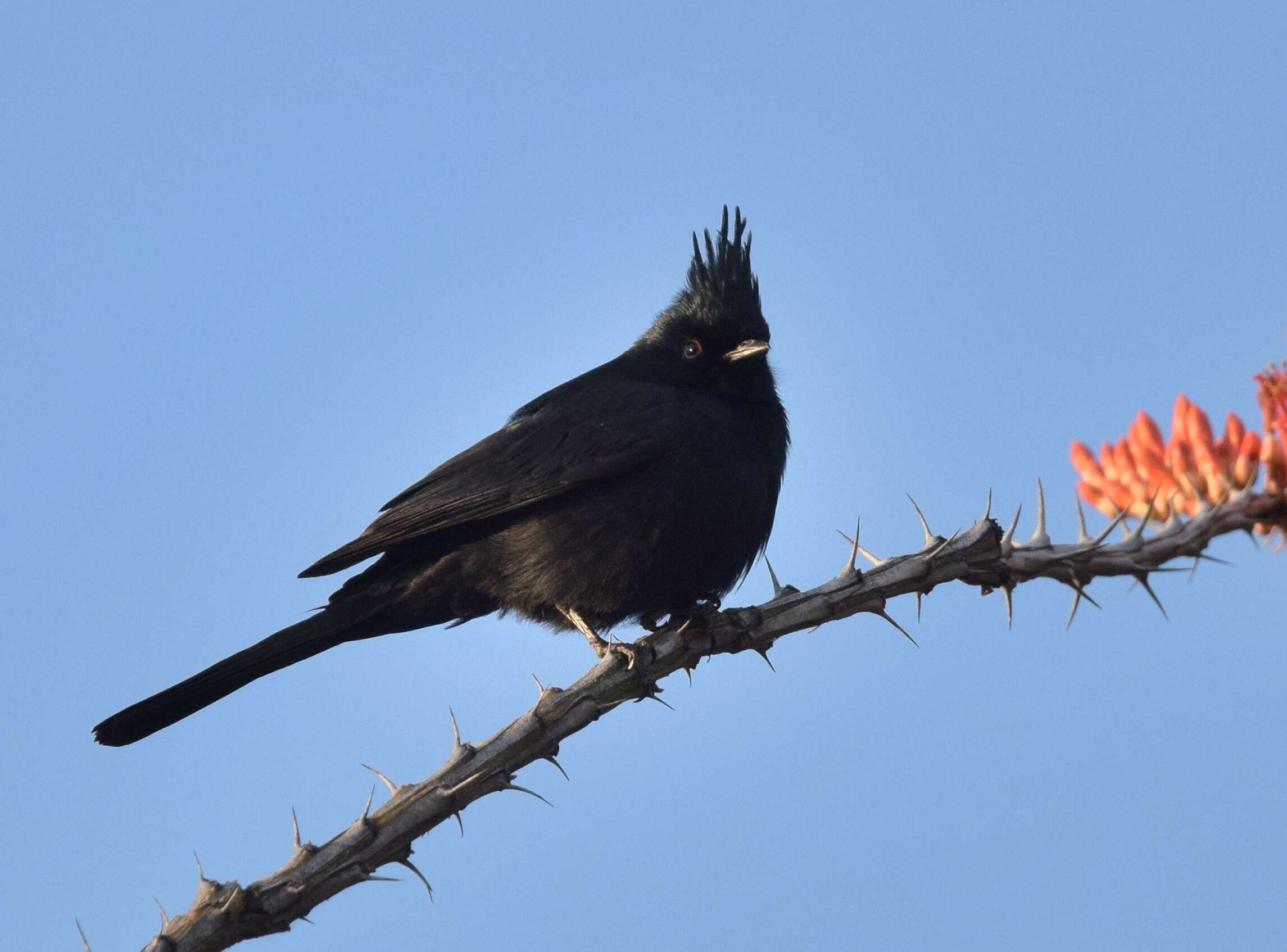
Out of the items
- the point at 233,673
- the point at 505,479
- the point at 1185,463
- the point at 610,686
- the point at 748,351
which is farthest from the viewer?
the point at 748,351

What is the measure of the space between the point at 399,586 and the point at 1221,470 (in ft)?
13.0

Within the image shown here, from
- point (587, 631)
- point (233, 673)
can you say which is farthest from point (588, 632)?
point (233, 673)

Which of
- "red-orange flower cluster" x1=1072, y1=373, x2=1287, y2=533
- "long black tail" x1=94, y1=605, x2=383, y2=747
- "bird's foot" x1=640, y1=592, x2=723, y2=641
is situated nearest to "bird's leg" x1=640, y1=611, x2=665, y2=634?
"bird's foot" x1=640, y1=592, x2=723, y2=641

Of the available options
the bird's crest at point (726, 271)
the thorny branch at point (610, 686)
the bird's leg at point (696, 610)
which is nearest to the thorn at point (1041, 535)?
A: the thorny branch at point (610, 686)

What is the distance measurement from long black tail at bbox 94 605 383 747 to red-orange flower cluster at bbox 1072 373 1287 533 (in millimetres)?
3708

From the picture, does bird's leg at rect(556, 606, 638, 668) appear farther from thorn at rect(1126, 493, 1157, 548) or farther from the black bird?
thorn at rect(1126, 493, 1157, 548)

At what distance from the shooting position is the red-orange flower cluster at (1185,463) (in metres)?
3.40

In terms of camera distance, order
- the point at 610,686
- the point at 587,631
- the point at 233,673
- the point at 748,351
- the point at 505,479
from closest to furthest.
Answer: the point at 610,686 < the point at 233,673 < the point at 587,631 < the point at 505,479 < the point at 748,351

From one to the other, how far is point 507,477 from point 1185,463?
12.2ft

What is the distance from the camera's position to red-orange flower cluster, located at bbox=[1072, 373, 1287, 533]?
3.40 meters

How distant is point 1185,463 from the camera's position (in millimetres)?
3471

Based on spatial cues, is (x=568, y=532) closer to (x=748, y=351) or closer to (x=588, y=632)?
(x=588, y=632)

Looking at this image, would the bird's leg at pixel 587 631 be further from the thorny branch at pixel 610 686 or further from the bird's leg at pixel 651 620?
the thorny branch at pixel 610 686

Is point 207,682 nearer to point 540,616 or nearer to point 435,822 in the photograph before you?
point 540,616
